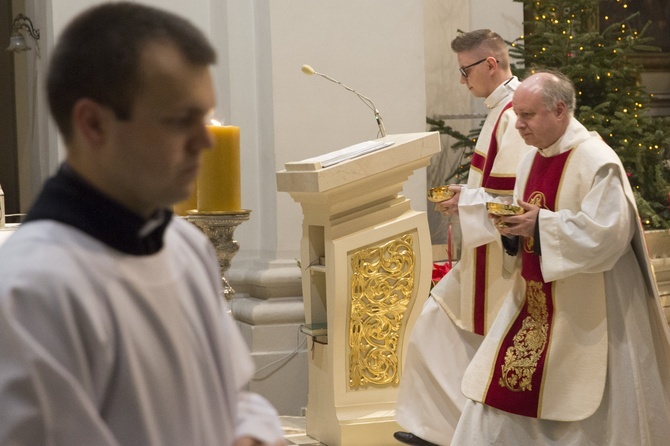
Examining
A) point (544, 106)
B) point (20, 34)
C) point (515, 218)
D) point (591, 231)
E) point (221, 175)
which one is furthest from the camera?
point (20, 34)

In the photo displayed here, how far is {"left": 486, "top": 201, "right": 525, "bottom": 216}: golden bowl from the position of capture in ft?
14.8

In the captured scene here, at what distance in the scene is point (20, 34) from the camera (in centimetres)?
806

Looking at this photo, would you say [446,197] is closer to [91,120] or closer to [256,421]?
[256,421]

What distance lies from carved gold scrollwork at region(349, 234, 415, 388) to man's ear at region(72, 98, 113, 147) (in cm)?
416

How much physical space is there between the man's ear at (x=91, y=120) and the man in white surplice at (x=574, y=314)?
10.8 feet

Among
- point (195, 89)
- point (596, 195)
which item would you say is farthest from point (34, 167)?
point (195, 89)

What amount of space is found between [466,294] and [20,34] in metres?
4.17

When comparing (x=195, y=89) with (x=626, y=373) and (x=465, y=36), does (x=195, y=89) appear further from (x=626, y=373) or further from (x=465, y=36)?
(x=465, y=36)

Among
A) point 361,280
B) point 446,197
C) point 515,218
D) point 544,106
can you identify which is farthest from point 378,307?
point 544,106

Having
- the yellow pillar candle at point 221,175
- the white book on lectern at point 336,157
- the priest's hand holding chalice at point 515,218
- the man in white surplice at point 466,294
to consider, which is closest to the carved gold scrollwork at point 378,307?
the man in white surplice at point 466,294

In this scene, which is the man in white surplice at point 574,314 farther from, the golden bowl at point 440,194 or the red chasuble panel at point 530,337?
the golden bowl at point 440,194

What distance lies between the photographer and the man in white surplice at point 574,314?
4.48 meters

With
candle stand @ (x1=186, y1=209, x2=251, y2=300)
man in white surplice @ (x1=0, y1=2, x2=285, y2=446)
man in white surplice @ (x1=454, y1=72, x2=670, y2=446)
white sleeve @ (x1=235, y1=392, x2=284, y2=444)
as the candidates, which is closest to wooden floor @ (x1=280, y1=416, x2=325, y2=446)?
man in white surplice @ (x1=454, y1=72, x2=670, y2=446)

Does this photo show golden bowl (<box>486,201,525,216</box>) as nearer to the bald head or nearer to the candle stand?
the bald head
